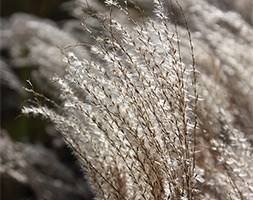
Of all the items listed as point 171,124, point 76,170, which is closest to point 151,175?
point 171,124

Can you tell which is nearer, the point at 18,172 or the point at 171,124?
the point at 171,124

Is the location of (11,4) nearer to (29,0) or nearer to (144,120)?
(29,0)

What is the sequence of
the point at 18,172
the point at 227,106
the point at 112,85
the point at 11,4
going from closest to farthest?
the point at 112,85 < the point at 227,106 < the point at 18,172 < the point at 11,4

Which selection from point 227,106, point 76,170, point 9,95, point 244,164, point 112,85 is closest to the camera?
point 112,85

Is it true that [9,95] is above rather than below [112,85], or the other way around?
above

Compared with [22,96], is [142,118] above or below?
below

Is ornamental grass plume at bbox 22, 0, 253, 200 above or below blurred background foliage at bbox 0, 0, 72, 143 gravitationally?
below

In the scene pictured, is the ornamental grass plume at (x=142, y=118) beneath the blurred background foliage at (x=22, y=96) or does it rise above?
beneath

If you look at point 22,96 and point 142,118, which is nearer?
point 142,118

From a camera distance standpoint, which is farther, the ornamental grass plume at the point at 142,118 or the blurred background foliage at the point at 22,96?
the blurred background foliage at the point at 22,96

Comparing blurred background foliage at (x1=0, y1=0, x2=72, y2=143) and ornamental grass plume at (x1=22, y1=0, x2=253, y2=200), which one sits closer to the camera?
ornamental grass plume at (x1=22, y1=0, x2=253, y2=200)

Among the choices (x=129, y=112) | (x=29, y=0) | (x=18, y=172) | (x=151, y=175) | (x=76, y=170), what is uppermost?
(x=29, y=0)
